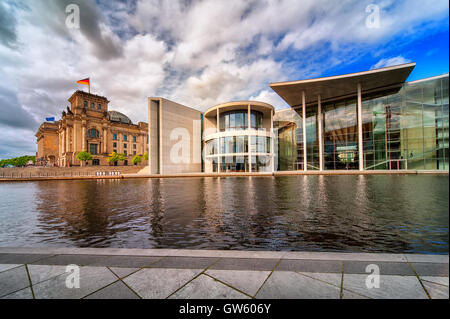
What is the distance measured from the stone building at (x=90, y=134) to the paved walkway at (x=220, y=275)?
83.8 metres

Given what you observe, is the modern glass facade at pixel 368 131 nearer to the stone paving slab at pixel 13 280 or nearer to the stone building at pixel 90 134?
the stone paving slab at pixel 13 280

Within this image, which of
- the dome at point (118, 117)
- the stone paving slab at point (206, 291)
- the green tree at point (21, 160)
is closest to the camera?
the stone paving slab at point (206, 291)

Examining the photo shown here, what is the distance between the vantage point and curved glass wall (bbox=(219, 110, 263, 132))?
45.5 meters

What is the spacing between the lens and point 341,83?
36.5m

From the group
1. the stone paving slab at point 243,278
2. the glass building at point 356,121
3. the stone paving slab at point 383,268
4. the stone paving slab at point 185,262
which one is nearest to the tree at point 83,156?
the glass building at point 356,121

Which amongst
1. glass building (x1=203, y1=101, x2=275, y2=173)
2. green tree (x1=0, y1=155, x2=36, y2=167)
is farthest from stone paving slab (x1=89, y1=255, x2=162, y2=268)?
green tree (x1=0, y1=155, x2=36, y2=167)

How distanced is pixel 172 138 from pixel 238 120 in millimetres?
15629

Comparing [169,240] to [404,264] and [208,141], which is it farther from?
[208,141]

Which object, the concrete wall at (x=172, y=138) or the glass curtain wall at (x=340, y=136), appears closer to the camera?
the glass curtain wall at (x=340, y=136)

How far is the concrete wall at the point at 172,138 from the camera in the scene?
43.6 metres

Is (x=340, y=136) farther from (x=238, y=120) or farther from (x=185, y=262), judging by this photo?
(x=185, y=262)

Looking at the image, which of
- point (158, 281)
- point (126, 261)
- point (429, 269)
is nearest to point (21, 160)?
point (126, 261)
